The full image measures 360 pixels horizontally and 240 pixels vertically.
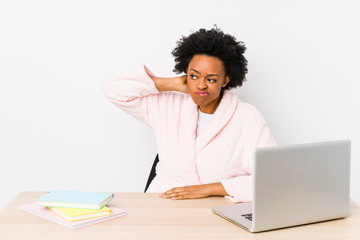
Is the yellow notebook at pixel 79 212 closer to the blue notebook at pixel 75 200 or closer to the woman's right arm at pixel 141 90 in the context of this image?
the blue notebook at pixel 75 200

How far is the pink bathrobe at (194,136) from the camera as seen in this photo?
224cm

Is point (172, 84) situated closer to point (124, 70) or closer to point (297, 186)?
point (124, 70)

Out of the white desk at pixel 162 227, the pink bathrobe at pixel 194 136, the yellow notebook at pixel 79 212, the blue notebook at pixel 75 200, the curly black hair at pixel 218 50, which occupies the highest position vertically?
the curly black hair at pixel 218 50

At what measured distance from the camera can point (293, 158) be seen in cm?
147

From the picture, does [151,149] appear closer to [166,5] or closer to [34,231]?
[166,5]

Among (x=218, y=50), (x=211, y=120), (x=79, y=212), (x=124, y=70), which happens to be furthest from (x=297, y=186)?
(x=124, y=70)

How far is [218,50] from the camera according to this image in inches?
87.6

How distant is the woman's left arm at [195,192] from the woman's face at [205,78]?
48 centimetres

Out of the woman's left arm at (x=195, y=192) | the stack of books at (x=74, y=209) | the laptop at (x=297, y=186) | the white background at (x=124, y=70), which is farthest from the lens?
the white background at (x=124, y=70)

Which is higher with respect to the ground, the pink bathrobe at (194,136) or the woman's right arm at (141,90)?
the woman's right arm at (141,90)

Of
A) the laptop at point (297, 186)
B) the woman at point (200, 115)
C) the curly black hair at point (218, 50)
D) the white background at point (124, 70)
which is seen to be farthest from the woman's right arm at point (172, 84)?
the laptop at point (297, 186)

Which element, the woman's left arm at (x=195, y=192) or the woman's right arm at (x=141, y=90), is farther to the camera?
the woman's right arm at (x=141, y=90)

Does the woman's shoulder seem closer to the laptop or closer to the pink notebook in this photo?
the laptop

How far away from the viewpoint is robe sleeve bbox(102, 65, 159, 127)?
7.78 ft
